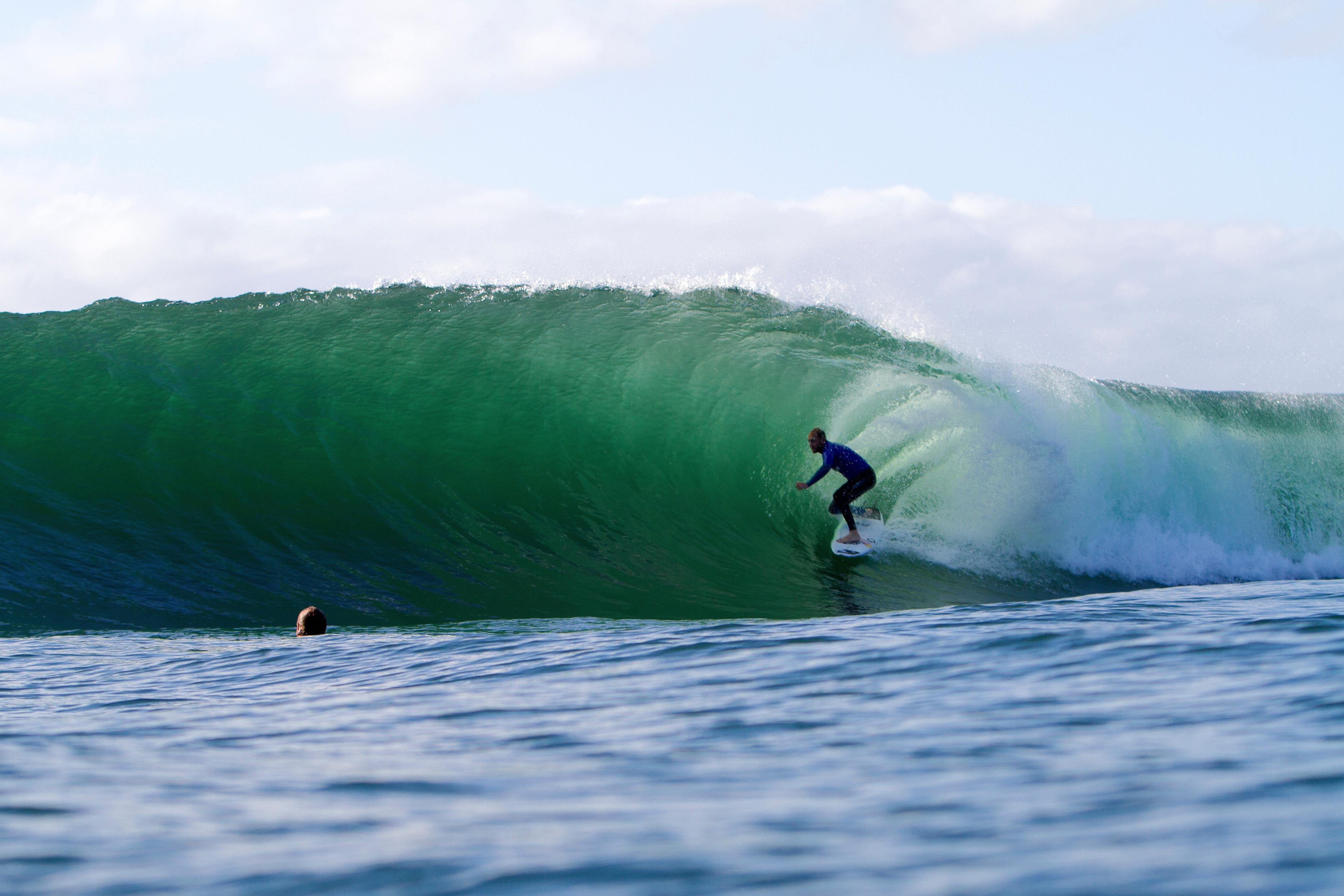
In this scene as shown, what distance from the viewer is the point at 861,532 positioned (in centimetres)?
959

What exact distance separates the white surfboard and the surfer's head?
438cm

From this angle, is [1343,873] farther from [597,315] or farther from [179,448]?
[597,315]

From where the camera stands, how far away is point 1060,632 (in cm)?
468

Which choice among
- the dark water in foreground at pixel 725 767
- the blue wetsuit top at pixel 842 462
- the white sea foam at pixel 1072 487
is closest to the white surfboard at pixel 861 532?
the white sea foam at pixel 1072 487

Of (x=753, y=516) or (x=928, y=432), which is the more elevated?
(x=928, y=432)

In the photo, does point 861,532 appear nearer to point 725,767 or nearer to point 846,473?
point 846,473

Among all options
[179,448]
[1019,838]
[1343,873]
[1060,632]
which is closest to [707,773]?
[1019,838]

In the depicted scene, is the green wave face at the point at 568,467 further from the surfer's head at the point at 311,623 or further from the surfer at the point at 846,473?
the surfer's head at the point at 311,623

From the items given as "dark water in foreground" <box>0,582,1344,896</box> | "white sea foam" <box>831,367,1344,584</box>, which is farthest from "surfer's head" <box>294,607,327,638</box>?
"white sea foam" <box>831,367,1344,584</box>

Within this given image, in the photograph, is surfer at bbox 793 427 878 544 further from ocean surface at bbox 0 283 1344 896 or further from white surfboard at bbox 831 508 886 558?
ocean surface at bbox 0 283 1344 896

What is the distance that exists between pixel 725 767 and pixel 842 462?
6.40 meters

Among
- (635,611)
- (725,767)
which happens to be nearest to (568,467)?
(635,611)

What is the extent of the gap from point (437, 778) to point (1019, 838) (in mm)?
1499

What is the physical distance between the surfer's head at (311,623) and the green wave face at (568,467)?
797mm
